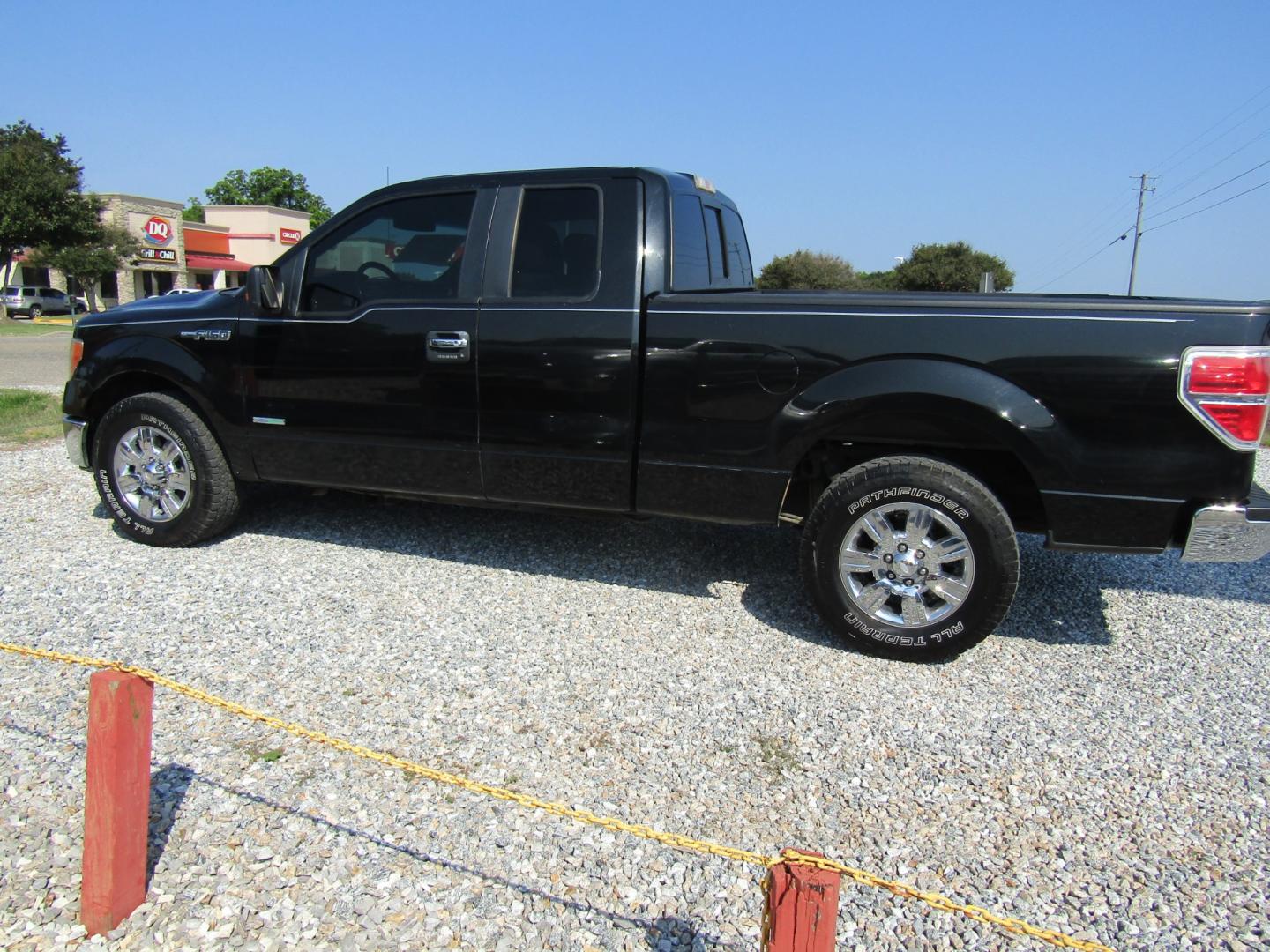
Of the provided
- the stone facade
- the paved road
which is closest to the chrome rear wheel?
the paved road

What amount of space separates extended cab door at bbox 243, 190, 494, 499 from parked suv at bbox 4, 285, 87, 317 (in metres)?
41.8

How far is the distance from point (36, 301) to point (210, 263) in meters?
11.1

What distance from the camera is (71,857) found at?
2445 millimetres

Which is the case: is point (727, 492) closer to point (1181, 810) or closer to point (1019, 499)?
point (1019, 499)

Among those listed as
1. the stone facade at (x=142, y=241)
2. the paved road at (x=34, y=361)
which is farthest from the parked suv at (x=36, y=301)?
the paved road at (x=34, y=361)

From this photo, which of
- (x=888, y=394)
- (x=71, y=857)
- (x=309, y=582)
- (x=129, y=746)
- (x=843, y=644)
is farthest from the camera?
(x=309, y=582)

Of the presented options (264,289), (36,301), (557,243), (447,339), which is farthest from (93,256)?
(557,243)

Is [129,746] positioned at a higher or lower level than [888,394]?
lower

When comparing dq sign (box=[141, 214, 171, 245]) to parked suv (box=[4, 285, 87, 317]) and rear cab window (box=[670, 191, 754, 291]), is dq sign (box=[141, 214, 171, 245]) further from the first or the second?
rear cab window (box=[670, 191, 754, 291])

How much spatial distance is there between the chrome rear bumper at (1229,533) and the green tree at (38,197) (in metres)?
38.5

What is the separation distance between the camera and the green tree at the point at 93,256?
1442 inches

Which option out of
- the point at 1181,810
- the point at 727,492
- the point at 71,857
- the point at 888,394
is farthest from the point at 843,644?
the point at 71,857

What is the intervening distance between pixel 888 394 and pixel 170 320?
3855 mm

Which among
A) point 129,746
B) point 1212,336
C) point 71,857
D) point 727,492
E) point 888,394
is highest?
point 1212,336
